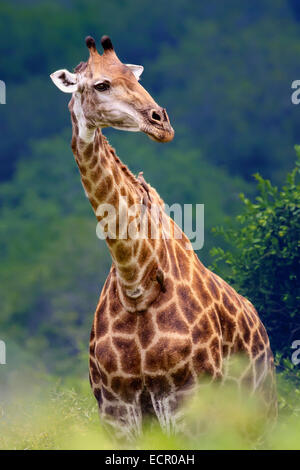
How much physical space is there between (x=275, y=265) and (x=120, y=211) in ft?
7.92

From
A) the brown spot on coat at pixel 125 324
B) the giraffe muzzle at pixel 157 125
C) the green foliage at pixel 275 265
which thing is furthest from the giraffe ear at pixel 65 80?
the green foliage at pixel 275 265

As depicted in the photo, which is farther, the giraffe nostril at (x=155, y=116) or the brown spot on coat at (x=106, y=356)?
the brown spot on coat at (x=106, y=356)

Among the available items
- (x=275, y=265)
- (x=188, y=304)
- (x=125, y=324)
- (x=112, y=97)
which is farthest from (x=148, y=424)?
(x=275, y=265)

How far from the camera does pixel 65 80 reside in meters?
3.78

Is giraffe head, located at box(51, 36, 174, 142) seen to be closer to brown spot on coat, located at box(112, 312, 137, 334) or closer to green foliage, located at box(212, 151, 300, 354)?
brown spot on coat, located at box(112, 312, 137, 334)

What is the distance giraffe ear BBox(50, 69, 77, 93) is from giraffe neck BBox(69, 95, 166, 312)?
0.18 feet

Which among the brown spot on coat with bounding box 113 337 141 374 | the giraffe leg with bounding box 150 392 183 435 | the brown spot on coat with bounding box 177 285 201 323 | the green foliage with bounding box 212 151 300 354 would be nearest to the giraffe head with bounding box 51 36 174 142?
the brown spot on coat with bounding box 177 285 201 323

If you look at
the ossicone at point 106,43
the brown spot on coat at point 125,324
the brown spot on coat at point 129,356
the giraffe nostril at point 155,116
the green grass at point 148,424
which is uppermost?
the ossicone at point 106,43

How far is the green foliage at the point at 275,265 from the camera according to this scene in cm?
594

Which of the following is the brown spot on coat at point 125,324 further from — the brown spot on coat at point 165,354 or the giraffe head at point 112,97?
the giraffe head at point 112,97

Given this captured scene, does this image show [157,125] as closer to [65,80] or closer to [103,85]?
[103,85]

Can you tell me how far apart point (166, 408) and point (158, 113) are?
1.33 meters

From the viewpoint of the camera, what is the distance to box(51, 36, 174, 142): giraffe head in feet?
11.6
